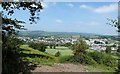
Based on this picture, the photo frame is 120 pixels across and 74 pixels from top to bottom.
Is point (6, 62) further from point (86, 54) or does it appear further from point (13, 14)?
point (86, 54)

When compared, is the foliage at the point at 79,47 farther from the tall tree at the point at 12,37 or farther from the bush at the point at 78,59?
the tall tree at the point at 12,37

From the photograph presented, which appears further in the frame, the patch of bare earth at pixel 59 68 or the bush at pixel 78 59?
the bush at pixel 78 59

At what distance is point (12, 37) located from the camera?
16.1 feet

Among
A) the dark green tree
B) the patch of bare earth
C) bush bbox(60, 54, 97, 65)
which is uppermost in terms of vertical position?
the dark green tree

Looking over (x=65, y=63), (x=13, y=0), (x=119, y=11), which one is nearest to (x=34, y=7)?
(x=13, y=0)

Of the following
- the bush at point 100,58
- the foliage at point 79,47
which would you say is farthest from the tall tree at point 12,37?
the bush at point 100,58

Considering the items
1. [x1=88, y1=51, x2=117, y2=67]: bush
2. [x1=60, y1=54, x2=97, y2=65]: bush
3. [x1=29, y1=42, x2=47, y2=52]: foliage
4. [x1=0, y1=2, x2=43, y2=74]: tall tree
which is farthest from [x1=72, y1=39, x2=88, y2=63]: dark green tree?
[x1=0, y1=2, x2=43, y2=74]: tall tree

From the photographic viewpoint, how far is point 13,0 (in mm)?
5172

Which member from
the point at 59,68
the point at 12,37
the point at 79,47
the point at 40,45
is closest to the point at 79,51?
the point at 79,47

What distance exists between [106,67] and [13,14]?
5.56m

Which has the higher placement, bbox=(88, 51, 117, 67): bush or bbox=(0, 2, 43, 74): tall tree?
bbox=(0, 2, 43, 74): tall tree

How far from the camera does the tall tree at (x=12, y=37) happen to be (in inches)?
179

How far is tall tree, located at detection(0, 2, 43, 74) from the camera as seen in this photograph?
4.55m

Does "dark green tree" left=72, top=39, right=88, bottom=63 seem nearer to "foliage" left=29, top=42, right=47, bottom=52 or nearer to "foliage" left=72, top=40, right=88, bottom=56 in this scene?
"foliage" left=72, top=40, right=88, bottom=56
